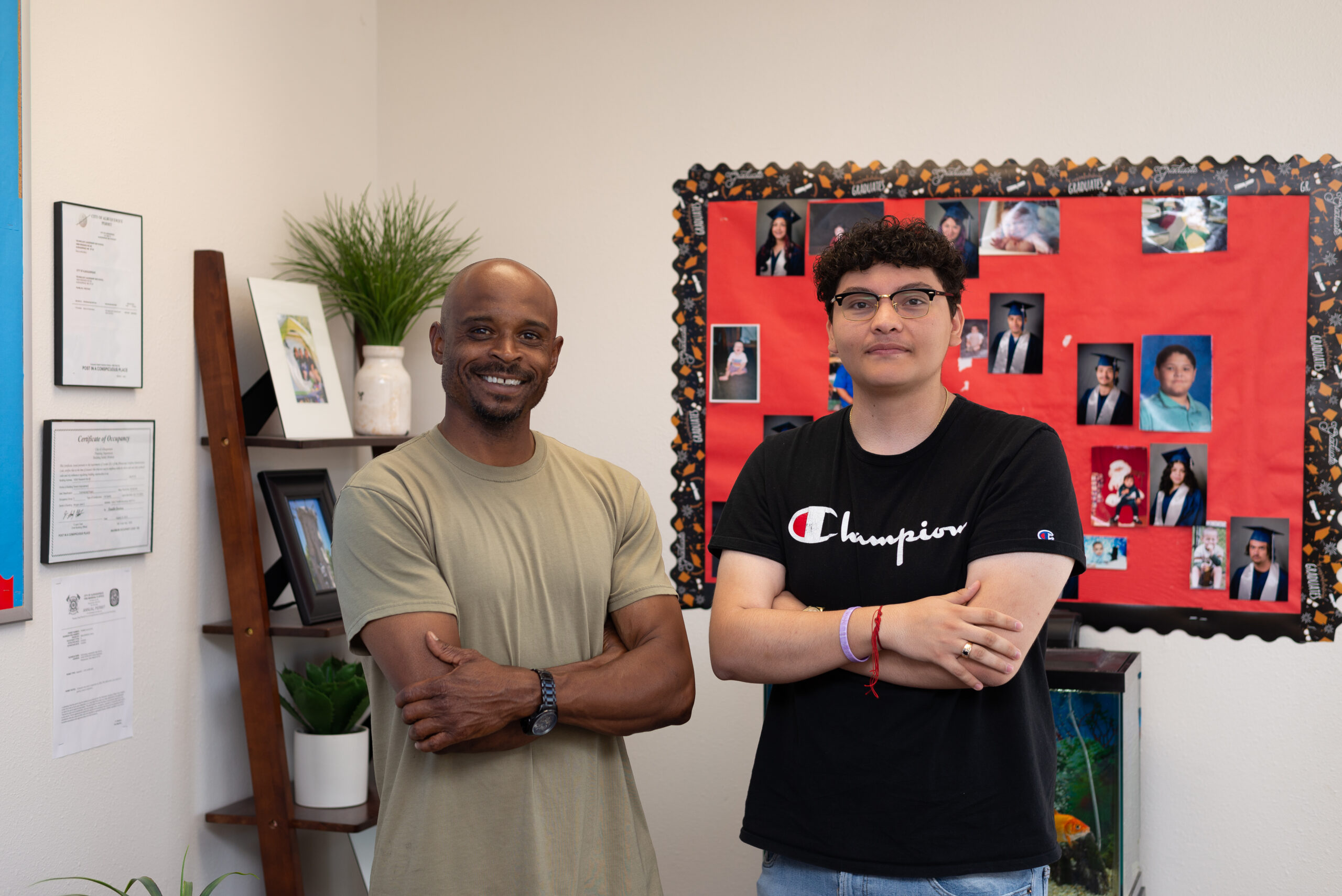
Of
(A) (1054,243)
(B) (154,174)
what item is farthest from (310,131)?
(A) (1054,243)

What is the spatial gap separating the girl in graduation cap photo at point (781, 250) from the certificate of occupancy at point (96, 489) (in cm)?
148

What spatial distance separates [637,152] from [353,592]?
5.54 feet

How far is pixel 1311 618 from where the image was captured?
2.48 metres

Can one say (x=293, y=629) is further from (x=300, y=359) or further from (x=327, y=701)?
(x=300, y=359)

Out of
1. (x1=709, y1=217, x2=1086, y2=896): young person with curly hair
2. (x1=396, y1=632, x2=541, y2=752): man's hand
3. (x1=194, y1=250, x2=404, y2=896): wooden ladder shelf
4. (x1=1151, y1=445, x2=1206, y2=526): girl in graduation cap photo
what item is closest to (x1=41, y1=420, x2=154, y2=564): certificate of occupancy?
(x1=194, y1=250, x2=404, y2=896): wooden ladder shelf

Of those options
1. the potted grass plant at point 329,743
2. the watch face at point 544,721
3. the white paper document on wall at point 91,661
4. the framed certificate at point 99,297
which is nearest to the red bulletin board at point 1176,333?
the potted grass plant at point 329,743

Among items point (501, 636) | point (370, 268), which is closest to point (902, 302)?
point (501, 636)

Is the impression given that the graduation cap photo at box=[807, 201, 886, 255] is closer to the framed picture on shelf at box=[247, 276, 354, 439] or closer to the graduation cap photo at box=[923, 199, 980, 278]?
the graduation cap photo at box=[923, 199, 980, 278]

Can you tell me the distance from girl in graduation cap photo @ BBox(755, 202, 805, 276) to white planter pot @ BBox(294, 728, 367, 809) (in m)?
1.48

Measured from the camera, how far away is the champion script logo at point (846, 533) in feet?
4.97

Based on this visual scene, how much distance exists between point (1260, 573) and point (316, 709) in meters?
2.16

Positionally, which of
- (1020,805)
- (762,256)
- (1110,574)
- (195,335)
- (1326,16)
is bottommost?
(1020,805)

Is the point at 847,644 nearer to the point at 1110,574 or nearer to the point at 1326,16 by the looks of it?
the point at 1110,574

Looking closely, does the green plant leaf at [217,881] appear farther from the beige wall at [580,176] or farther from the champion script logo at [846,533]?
the champion script logo at [846,533]
